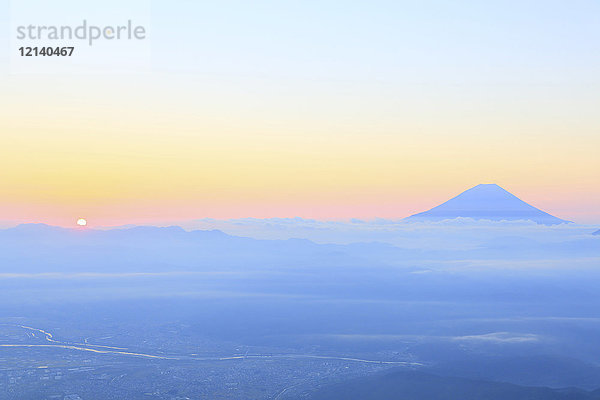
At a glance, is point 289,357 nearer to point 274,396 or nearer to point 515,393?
point 274,396

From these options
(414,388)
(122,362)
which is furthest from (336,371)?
(122,362)

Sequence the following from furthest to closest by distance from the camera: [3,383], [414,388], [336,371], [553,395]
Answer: [336,371], [3,383], [414,388], [553,395]

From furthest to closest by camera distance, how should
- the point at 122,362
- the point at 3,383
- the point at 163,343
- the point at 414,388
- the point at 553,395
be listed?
the point at 163,343, the point at 122,362, the point at 3,383, the point at 414,388, the point at 553,395

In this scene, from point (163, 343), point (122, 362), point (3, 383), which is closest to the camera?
point (3, 383)

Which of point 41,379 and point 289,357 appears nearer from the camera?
point 41,379

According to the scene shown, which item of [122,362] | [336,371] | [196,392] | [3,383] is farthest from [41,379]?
[336,371]

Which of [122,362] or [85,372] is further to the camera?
[122,362]

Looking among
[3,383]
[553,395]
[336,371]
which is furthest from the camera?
[336,371]

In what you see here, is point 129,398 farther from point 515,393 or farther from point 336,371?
point 515,393
